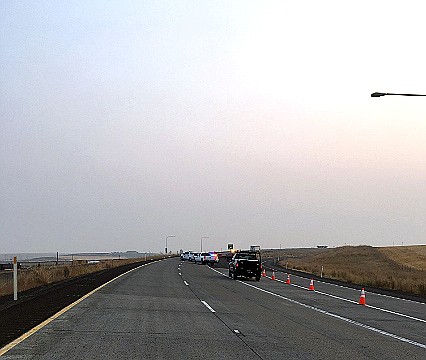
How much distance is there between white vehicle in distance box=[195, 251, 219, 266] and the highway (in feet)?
171

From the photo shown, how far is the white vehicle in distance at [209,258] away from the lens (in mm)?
76062

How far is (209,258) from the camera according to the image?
76.7 metres

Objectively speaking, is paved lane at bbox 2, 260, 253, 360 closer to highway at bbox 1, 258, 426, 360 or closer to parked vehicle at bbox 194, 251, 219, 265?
highway at bbox 1, 258, 426, 360

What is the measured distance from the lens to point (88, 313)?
17.5m

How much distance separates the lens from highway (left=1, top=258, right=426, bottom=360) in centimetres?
1112

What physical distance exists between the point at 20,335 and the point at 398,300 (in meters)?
18.4

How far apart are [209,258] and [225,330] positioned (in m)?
62.6

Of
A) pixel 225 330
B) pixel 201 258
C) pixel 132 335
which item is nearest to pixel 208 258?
pixel 201 258

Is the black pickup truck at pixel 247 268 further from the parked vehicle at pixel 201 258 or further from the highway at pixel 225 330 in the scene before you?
the parked vehicle at pixel 201 258

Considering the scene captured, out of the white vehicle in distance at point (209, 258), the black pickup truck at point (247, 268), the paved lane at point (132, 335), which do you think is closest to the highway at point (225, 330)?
the paved lane at point (132, 335)

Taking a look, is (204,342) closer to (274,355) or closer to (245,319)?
(274,355)

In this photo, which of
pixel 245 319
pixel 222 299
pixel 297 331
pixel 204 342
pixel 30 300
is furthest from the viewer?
pixel 222 299

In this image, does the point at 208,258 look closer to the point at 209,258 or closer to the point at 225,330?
the point at 209,258

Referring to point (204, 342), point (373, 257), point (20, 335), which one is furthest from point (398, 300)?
Result: point (373, 257)
